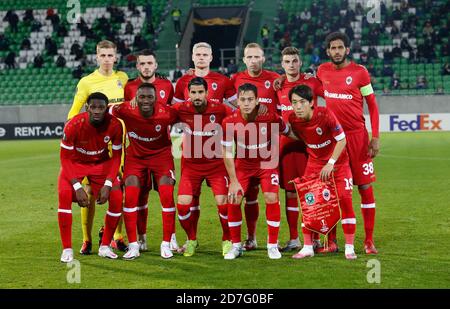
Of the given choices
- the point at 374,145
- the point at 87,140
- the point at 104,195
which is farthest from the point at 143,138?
the point at 374,145

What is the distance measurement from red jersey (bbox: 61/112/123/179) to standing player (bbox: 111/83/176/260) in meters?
0.17

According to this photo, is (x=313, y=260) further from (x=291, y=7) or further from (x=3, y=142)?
(x=291, y=7)

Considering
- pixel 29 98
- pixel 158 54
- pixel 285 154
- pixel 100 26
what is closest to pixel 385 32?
pixel 158 54

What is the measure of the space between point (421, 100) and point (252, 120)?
2430 cm

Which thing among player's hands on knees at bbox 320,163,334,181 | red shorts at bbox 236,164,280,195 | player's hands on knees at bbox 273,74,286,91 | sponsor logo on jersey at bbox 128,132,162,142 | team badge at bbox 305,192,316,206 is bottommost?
team badge at bbox 305,192,316,206

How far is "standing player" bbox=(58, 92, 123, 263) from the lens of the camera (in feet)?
26.5

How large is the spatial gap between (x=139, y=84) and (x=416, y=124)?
23267mm

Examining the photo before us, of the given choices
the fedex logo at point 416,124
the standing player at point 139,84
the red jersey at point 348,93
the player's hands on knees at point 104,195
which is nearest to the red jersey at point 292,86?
the red jersey at point 348,93

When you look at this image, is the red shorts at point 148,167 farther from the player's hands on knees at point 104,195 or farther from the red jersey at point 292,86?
the red jersey at point 292,86

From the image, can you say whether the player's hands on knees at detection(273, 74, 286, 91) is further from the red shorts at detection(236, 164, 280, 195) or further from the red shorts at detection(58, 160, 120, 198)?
the red shorts at detection(58, 160, 120, 198)

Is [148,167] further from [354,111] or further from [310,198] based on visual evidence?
[354,111]

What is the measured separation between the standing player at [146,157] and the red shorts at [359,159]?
191 centimetres

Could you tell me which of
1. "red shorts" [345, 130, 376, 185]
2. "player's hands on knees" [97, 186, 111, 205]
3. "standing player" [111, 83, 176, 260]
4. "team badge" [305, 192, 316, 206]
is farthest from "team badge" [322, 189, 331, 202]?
"player's hands on knees" [97, 186, 111, 205]

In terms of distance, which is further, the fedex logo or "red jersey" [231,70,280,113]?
the fedex logo
